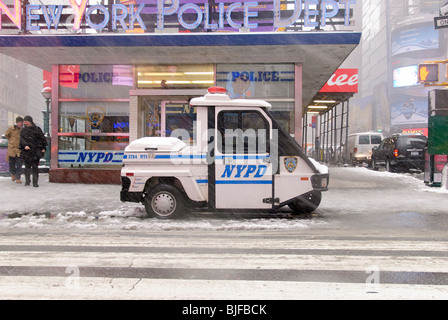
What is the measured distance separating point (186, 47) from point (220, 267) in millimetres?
8994

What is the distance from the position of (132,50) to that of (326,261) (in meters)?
9.84

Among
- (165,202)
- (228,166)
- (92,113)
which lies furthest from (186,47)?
(165,202)

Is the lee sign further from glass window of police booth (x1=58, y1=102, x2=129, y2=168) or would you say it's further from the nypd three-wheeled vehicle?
the nypd three-wheeled vehicle

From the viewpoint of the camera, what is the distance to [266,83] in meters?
13.3

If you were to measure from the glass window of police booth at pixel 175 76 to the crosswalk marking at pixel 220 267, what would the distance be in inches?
332

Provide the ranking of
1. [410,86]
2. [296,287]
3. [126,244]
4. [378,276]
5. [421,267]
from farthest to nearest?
[410,86] < [126,244] < [421,267] < [378,276] < [296,287]

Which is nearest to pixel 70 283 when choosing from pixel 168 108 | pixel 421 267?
pixel 421 267

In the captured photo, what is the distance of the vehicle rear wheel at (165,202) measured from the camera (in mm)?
7148

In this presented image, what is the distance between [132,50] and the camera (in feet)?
40.3

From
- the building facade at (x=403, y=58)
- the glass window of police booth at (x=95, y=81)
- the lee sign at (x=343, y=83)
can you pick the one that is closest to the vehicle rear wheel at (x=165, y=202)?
the glass window of police booth at (x=95, y=81)

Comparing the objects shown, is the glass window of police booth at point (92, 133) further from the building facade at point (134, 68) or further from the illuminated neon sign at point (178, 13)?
the illuminated neon sign at point (178, 13)

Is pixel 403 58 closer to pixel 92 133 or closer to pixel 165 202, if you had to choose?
pixel 92 133

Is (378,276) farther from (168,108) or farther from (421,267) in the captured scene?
(168,108)

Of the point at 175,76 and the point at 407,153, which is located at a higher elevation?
the point at 175,76
